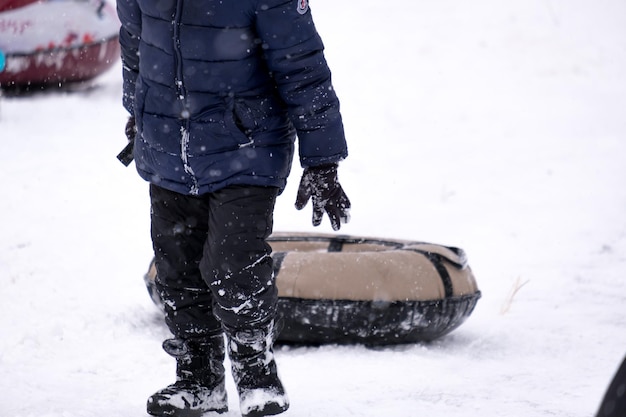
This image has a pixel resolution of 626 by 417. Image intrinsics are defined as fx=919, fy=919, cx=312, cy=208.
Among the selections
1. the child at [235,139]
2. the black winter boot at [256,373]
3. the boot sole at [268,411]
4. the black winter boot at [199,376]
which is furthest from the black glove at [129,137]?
the boot sole at [268,411]

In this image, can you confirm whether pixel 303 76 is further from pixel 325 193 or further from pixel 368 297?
pixel 368 297

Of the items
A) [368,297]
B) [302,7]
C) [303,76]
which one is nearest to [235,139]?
[303,76]

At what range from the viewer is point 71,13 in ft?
31.7

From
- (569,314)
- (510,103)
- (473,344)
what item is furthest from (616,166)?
(473,344)

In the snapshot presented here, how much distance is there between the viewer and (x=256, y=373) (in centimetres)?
305

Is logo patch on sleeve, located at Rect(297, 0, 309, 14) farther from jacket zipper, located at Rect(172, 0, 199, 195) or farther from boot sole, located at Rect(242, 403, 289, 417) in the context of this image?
boot sole, located at Rect(242, 403, 289, 417)

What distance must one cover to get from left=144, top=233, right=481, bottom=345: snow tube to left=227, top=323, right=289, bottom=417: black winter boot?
132 centimetres

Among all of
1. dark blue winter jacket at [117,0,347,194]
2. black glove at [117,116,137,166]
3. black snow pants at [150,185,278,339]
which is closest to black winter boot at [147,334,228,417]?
black snow pants at [150,185,278,339]

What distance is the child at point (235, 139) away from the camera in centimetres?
286

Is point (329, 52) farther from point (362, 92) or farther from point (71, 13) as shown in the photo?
point (71, 13)

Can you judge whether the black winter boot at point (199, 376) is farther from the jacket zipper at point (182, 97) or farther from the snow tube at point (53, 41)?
the snow tube at point (53, 41)

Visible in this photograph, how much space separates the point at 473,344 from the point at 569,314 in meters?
0.87

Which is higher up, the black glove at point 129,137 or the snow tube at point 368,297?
the black glove at point 129,137

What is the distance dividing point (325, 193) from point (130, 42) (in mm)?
897
